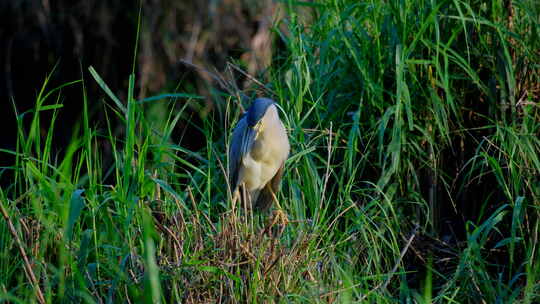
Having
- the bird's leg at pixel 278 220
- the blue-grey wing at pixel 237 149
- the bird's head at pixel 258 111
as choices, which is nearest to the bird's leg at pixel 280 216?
the bird's leg at pixel 278 220

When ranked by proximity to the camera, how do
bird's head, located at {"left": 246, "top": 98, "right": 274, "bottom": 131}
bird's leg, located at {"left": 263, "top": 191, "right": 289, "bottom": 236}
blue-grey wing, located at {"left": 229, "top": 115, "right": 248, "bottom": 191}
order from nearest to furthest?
1. bird's leg, located at {"left": 263, "top": 191, "right": 289, "bottom": 236}
2. bird's head, located at {"left": 246, "top": 98, "right": 274, "bottom": 131}
3. blue-grey wing, located at {"left": 229, "top": 115, "right": 248, "bottom": 191}

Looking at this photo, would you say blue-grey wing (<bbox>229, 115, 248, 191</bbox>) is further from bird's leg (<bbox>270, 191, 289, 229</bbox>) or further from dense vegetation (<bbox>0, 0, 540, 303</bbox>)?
bird's leg (<bbox>270, 191, 289, 229</bbox>)

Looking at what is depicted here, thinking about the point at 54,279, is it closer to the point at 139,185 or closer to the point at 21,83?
the point at 139,185

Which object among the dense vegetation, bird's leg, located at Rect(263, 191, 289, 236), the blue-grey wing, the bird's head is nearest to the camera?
bird's leg, located at Rect(263, 191, 289, 236)

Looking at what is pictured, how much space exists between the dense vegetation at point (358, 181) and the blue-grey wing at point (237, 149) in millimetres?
73

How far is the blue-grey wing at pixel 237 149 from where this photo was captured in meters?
3.17

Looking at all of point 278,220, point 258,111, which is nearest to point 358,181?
point 278,220

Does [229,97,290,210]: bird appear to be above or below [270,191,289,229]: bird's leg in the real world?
above

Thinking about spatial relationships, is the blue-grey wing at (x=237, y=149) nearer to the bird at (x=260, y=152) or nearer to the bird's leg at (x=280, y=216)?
the bird at (x=260, y=152)

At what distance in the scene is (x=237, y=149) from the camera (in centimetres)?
321

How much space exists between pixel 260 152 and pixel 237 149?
0.53 ft

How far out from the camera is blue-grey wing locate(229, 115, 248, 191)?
317 centimetres

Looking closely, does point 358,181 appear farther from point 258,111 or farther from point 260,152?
point 258,111

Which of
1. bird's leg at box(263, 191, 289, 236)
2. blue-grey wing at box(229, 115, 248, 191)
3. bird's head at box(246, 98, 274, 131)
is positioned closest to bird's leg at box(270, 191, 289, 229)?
bird's leg at box(263, 191, 289, 236)
